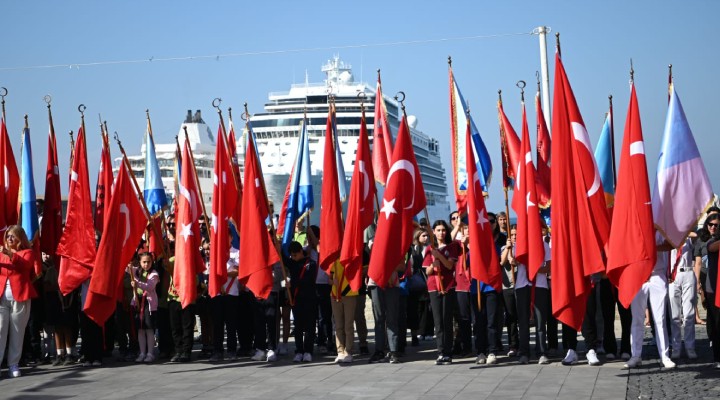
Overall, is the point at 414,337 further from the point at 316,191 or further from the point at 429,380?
the point at 316,191

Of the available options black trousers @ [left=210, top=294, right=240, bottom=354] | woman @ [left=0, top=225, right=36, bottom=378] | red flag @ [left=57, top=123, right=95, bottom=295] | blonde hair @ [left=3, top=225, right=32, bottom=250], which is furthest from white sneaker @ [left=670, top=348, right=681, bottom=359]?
blonde hair @ [left=3, top=225, right=32, bottom=250]

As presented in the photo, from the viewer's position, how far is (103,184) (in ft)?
46.9

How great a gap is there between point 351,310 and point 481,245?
1927mm

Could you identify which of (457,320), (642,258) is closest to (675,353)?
(642,258)

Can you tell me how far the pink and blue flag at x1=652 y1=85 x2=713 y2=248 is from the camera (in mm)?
10664

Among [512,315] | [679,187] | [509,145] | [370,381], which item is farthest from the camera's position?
[509,145]

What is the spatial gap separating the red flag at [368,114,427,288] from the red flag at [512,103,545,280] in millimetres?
1255

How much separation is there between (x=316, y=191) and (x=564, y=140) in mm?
40226

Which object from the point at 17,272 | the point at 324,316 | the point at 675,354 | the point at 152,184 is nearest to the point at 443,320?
the point at 324,316

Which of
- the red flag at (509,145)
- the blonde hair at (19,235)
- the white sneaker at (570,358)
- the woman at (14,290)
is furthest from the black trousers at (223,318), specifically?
the white sneaker at (570,358)

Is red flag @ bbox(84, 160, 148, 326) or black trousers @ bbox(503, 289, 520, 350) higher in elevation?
red flag @ bbox(84, 160, 148, 326)

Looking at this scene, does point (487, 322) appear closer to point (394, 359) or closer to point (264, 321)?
point (394, 359)

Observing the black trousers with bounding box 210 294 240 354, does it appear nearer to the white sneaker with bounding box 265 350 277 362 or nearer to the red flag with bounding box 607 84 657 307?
the white sneaker with bounding box 265 350 277 362

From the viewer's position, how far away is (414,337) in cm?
1435
